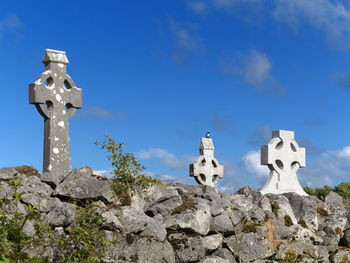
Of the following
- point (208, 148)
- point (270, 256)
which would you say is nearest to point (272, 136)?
point (208, 148)

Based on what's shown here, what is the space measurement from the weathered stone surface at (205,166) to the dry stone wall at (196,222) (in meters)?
5.45

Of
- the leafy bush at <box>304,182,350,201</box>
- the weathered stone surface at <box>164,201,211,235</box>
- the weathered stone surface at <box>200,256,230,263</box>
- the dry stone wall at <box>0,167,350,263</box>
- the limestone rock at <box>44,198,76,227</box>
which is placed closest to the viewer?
the limestone rock at <box>44,198,76,227</box>

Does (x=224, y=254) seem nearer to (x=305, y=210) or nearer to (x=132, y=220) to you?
(x=132, y=220)

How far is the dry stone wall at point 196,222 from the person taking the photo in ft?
34.4

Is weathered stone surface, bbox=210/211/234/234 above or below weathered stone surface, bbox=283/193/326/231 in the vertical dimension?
below

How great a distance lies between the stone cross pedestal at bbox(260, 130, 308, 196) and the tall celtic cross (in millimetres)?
6327

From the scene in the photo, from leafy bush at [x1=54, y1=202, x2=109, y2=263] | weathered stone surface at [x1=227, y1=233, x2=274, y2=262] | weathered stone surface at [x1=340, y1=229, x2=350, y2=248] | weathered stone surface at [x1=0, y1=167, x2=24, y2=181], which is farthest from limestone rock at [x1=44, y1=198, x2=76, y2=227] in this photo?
weathered stone surface at [x1=340, y1=229, x2=350, y2=248]

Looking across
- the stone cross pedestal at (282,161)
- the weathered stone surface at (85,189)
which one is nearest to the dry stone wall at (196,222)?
the weathered stone surface at (85,189)

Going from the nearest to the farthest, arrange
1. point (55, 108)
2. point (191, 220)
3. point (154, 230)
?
point (154, 230) → point (191, 220) → point (55, 108)

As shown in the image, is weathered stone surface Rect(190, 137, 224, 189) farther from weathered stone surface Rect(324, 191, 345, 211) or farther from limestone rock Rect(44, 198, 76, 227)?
limestone rock Rect(44, 198, 76, 227)

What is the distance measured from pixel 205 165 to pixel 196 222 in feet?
32.2

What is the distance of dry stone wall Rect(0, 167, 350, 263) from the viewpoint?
1048 centimetres

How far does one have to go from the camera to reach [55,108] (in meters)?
14.2

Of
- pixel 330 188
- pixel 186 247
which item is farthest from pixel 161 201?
pixel 330 188
